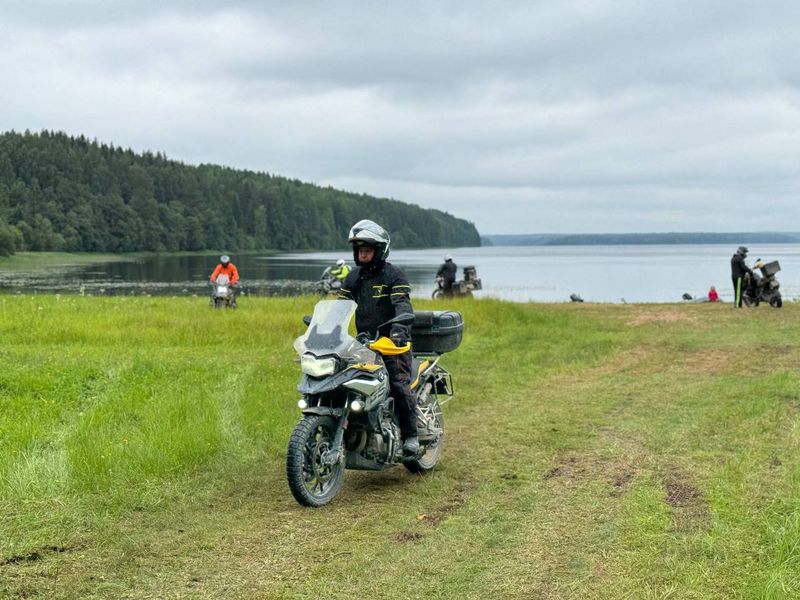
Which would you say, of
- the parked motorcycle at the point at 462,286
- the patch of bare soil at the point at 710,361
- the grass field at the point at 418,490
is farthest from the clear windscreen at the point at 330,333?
the parked motorcycle at the point at 462,286

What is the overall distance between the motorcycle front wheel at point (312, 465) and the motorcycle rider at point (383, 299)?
0.69 meters

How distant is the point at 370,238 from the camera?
20.6 feet

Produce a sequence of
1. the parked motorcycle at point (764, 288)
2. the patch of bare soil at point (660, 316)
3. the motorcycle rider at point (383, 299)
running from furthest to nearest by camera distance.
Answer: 1. the parked motorcycle at point (764, 288)
2. the patch of bare soil at point (660, 316)
3. the motorcycle rider at point (383, 299)

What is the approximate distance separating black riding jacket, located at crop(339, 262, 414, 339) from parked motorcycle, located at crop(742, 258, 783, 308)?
2072 centimetres

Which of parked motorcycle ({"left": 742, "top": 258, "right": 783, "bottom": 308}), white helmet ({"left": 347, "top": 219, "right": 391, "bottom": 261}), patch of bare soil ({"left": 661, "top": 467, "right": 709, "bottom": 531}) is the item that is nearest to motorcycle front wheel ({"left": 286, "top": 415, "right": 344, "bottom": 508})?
white helmet ({"left": 347, "top": 219, "right": 391, "bottom": 261})

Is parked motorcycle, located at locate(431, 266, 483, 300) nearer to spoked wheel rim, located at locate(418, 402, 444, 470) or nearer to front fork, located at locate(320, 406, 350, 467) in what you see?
spoked wheel rim, located at locate(418, 402, 444, 470)

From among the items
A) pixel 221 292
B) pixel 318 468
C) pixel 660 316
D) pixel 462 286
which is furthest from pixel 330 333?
pixel 462 286

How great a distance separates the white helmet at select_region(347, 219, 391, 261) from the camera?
247 inches

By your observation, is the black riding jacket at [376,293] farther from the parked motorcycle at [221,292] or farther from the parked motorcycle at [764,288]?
the parked motorcycle at [764,288]

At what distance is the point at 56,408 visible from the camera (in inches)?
355

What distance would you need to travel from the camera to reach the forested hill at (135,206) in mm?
108000

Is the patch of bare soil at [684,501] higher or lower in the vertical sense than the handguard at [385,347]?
lower

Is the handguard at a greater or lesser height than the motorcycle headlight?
greater

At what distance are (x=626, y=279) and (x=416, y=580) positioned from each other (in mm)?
61789
